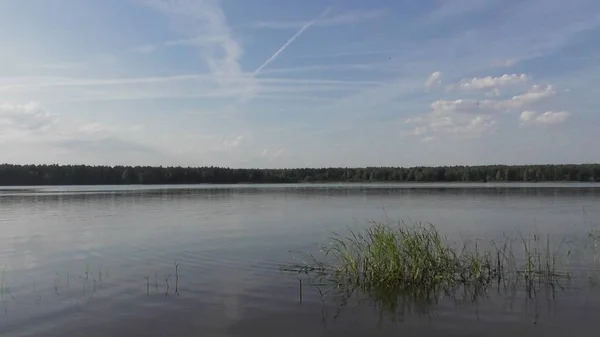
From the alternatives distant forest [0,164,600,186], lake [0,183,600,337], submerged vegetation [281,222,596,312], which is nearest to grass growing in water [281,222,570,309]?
submerged vegetation [281,222,596,312]

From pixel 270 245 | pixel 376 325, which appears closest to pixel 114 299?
pixel 376 325

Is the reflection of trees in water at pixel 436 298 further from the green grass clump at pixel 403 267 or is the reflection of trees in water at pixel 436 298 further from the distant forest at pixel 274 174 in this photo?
the distant forest at pixel 274 174

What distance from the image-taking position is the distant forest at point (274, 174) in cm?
12900

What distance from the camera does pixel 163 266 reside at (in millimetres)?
16438

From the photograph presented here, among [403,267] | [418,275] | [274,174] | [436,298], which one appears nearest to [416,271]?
[418,275]

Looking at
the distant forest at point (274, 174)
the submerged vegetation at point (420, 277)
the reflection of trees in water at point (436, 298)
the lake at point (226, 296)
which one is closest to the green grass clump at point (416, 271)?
the submerged vegetation at point (420, 277)

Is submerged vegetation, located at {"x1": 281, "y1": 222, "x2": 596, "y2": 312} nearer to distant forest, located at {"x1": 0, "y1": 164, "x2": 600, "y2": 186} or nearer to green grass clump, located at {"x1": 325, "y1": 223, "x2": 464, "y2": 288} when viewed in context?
green grass clump, located at {"x1": 325, "y1": 223, "x2": 464, "y2": 288}

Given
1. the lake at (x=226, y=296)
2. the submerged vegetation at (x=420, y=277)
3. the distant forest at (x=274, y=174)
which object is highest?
the distant forest at (x=274, y=174)

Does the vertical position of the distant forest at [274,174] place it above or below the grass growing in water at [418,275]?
above

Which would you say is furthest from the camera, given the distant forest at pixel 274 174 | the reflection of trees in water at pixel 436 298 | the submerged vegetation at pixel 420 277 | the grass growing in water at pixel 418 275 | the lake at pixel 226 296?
the distant forest at pixel 274 174

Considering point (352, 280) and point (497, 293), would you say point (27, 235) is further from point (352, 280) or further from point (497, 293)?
point (497, 293)

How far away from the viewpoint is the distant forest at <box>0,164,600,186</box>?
129m

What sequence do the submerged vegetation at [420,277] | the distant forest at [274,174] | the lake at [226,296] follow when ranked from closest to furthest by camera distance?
the lake at [226,296] → the submerged vegetation at [420,277] → the distant forest at [274,174]

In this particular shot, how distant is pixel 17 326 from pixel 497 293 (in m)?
10.4
